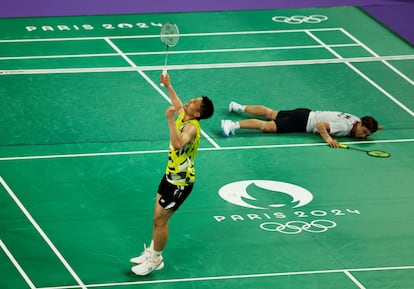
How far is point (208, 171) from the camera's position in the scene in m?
18.2

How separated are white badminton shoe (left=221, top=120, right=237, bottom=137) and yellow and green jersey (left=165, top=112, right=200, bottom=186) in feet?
15.6

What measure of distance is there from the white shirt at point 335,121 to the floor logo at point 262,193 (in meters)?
2.11

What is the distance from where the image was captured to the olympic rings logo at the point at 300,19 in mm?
25391

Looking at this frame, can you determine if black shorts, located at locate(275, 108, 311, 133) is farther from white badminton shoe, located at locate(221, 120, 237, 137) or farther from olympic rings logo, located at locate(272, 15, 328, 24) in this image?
olympic rings logo, located at locate(272, 15, 328, 24)

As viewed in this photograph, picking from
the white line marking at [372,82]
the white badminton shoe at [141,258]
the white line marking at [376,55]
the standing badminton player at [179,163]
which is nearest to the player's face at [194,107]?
the standing badminton player at [179,163]

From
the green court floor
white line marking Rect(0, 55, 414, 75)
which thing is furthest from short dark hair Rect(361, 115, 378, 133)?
white line marking Rect(0, 55, 414, 75)

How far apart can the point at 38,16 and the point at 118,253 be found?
10.7m

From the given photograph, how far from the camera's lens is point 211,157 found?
18.8 metres

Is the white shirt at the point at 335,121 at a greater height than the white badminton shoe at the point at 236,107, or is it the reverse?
the white shirt at the point at 335,121

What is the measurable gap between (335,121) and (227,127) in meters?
1.74

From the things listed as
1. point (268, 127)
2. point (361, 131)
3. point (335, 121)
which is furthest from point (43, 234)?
point (361, 131)

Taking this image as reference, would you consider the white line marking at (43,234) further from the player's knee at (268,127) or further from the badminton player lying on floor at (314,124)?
the player's knee at (268,127)

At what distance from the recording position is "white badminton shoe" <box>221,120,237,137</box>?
1947cm

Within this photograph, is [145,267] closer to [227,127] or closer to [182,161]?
[182,161]
